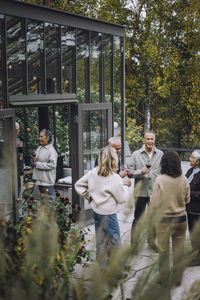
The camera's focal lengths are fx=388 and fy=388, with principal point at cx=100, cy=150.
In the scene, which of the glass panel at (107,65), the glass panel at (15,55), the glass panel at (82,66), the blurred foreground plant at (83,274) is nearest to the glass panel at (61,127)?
the glass panel at (107,65)

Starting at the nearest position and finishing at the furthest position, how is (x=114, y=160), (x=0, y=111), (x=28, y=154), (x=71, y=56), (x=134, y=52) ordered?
(x=114, y=160) → (x=0, y=111) → (x=71, y=56) → (x=28, y=154) → (x=134, y=52)

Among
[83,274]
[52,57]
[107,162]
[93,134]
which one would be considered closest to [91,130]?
[93,134]

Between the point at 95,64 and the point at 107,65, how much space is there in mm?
336

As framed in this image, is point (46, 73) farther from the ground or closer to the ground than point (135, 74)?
closer to the ground

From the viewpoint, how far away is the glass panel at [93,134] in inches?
246

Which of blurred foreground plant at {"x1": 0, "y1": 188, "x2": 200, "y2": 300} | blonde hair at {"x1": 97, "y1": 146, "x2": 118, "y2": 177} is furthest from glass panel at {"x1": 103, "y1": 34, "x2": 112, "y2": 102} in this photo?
blurred foreground plant at {"x1": 0, "y1": 188, "x2": 200, "y2": 300}

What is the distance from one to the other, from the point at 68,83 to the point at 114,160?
2558 millimetres

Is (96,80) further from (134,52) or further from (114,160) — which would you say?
(134,52)

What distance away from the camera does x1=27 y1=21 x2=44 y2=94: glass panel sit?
5246mm

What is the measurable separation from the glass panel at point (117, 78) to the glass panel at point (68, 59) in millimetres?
1129

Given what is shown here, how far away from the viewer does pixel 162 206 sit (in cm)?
89

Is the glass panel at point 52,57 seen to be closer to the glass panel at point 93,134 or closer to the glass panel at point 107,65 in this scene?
the glass panel at point 93,134

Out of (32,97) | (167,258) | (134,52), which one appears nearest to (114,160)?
(32,97)

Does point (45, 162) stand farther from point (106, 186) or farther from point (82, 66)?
point (106, 186)
